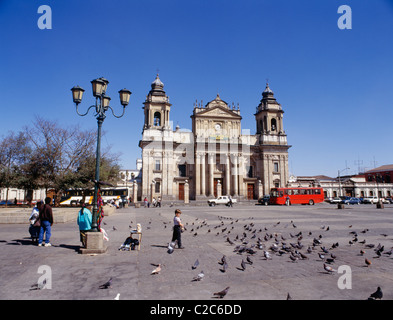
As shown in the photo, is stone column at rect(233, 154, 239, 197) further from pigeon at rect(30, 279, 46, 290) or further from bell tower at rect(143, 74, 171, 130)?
pigeon at rect(30, 279, 46, 290)

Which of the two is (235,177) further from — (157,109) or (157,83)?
(157,83)

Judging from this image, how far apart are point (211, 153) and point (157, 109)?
13773mm

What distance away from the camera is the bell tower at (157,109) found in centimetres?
4894

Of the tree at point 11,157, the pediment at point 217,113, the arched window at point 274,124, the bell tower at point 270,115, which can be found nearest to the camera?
the tree at point 11,157

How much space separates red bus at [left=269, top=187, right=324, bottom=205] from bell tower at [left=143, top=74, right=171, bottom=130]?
24.1 m

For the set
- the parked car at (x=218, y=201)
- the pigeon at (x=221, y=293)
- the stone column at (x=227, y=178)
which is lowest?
the parked car at (x=218, y=201)

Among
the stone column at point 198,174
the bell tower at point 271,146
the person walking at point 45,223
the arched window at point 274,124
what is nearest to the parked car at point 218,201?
the stone column at point 198,174

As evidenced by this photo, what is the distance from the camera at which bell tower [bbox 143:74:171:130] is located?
48.9 metres

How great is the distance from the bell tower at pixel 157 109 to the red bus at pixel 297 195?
2415cm

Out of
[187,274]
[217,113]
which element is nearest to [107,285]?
[187,274]

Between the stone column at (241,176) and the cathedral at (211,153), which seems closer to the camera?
the cathedral at (211,153)

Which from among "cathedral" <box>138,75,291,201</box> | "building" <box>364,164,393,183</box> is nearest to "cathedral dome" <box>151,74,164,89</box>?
"cathedral" <box>138,75,291,201</box>

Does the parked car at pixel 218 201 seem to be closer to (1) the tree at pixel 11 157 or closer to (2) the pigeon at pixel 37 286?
(1) the tree at pixel 11 157
